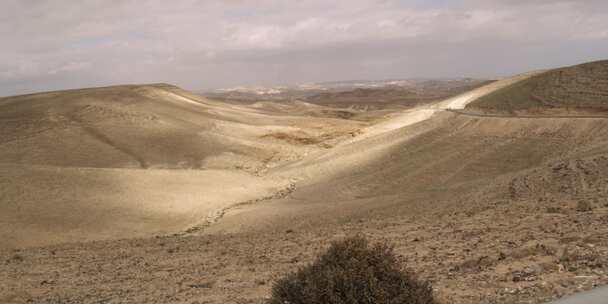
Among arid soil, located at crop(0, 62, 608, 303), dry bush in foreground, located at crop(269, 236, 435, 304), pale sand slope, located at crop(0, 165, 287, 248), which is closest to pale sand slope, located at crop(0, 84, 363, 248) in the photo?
pale sand slope, located at crop(0, 165, 287, 248)

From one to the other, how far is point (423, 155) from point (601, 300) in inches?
1038

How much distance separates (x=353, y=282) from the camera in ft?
18.5

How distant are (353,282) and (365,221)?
10207 mm

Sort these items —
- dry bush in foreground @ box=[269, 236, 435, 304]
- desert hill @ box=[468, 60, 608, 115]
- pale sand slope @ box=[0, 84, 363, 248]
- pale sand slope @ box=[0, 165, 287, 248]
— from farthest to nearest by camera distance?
1. desert hill @ box=[468, 60, 608, 115]
2. pale sand slope @ box=[0, 84, 363, 248]
3. pale sand slope @ box=[0, 165, 287, 248]
4. dry bush in foreground @ box=[269, 236, 435, 304]

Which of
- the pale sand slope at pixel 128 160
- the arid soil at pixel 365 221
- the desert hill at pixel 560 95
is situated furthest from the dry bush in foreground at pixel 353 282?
the desert hill at pixel 560 95

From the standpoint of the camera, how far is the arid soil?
841 centimetres

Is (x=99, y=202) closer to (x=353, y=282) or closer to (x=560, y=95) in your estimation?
(x=353, y=282)

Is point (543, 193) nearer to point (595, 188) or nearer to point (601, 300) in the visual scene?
point (595, 188)

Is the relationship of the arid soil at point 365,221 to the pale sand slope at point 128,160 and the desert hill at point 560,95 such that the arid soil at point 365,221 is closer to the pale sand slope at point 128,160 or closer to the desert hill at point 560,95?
the pale sand slope at point 128,160

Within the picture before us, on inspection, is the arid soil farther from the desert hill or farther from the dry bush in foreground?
the desert hill

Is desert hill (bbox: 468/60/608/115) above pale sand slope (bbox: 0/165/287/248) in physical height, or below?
above

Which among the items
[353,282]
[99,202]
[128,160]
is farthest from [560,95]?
[353,282]

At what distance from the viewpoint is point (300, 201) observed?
25.9 metres

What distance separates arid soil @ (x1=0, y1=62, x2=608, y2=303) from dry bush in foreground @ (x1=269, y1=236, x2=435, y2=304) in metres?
1.42
